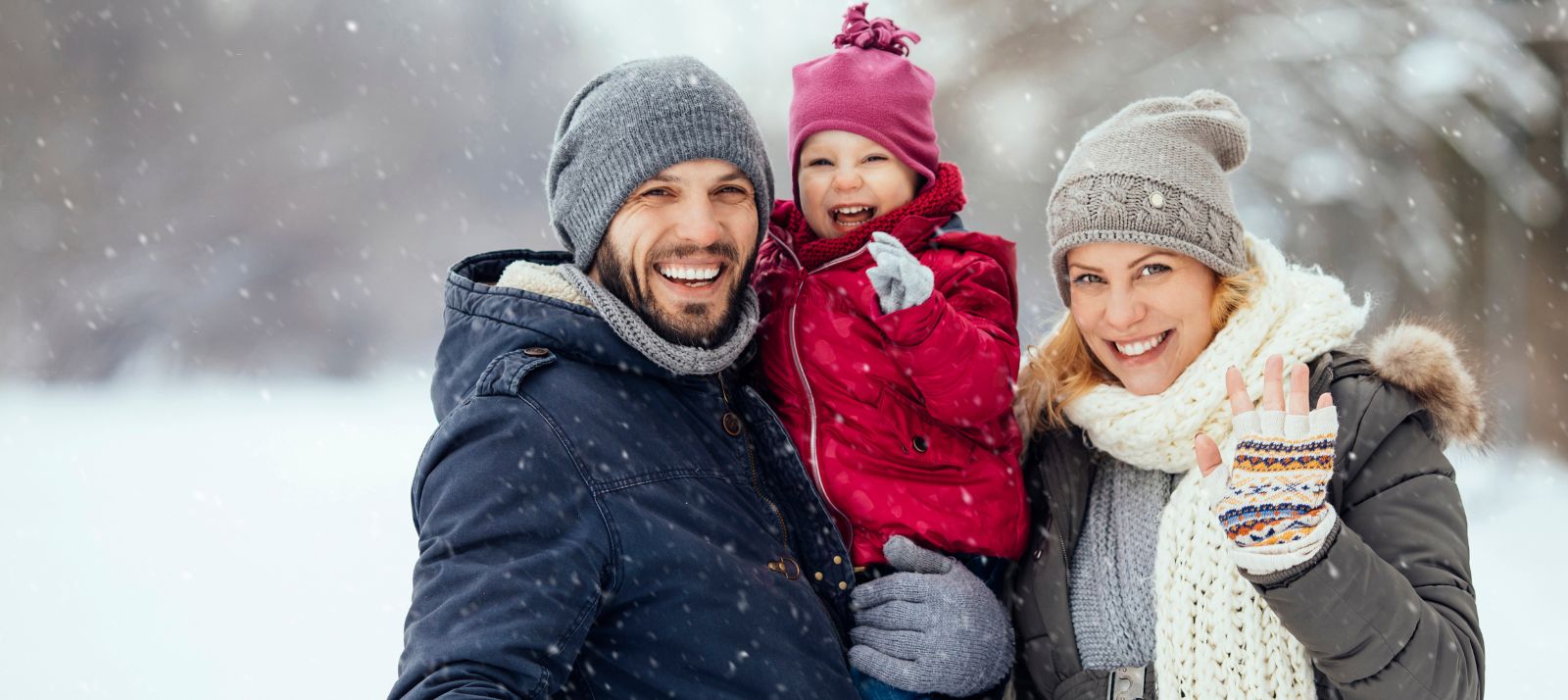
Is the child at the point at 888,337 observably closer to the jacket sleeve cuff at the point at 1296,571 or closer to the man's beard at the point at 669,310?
the man's beard at the point at 669,310

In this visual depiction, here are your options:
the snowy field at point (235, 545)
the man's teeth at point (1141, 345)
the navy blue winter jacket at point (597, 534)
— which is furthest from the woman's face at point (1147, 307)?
the snowy field at point (235, 545)

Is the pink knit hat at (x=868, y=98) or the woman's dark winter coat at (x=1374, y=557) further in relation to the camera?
the pink knit hat at (x=868, y=98)

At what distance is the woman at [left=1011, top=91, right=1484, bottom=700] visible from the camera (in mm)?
1663

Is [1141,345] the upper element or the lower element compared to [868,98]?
lower

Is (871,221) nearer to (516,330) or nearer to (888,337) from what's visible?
(888,337)

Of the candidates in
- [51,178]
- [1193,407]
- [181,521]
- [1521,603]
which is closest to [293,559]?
[181,521]

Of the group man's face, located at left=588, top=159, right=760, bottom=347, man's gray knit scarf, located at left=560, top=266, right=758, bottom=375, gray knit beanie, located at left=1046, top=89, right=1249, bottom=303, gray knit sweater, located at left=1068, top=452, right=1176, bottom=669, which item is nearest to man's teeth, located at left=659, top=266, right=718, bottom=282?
man's face, located at left=588, top=159, right=760, bottom=347

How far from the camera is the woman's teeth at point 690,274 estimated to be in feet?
7.03

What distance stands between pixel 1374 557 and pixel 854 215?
1314 millimetres

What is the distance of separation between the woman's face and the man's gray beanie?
716 millimetres

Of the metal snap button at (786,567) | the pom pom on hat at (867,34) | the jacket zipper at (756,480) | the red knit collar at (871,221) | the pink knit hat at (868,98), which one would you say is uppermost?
the pom pom on hat at (867,34)

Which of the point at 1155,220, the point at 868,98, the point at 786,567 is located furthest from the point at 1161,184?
the point at 786,567

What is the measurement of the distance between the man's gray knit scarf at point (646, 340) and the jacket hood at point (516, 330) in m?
0.02

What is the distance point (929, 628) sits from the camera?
209 centimetres
